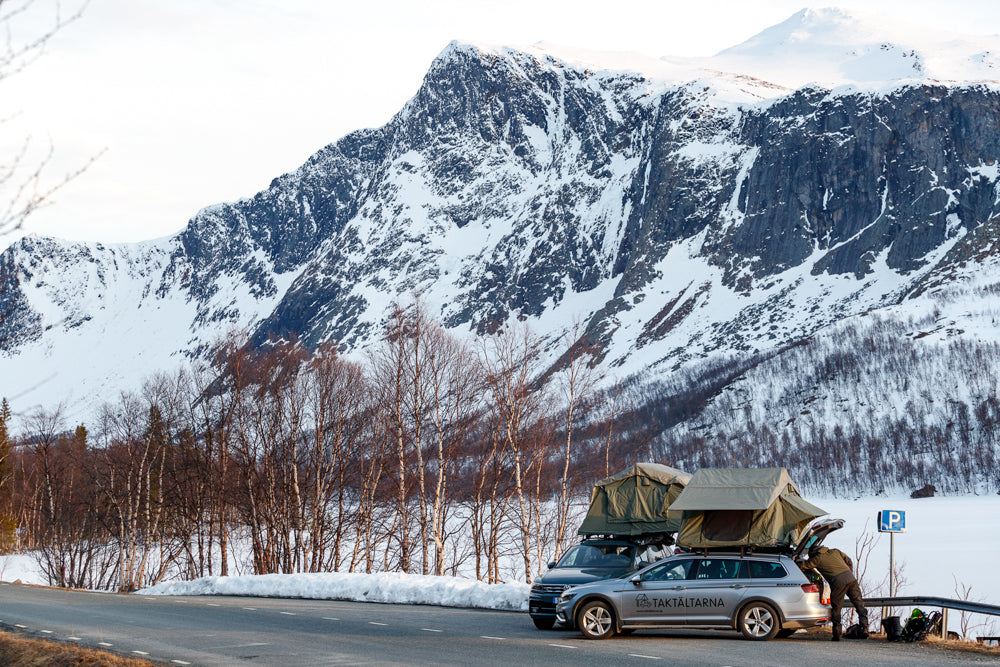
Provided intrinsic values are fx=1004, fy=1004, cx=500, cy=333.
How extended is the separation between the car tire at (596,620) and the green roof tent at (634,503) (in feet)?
21.7

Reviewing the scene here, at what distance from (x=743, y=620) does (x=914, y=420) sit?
123 m

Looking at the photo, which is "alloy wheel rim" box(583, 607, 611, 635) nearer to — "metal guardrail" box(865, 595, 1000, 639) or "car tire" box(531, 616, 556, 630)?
"car tire" box(531, 616, 556, 630)

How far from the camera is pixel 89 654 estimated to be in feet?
47.7

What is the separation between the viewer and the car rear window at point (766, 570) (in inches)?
666

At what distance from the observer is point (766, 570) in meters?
17.0

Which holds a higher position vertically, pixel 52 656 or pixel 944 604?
pixel 944 604

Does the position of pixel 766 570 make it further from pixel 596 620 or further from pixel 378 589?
pixel 378 589

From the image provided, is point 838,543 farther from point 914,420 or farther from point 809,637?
point 914,420

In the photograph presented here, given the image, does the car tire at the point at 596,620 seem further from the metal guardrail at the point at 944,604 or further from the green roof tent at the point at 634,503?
the green roof tent at the point at 634,503

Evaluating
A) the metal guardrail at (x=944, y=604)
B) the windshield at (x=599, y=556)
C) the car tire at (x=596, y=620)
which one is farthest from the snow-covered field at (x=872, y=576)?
the car tire at (x=596, y=620)

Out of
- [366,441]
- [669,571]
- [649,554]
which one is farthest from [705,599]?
[366,441]

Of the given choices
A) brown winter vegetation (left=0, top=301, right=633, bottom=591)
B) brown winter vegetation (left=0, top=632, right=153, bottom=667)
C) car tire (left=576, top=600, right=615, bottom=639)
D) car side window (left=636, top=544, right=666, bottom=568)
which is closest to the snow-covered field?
car side window (left=636, top=544, right=666, bottom=568)

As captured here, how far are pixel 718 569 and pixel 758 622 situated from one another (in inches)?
42.7

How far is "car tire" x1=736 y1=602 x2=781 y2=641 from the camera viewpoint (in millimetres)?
16688
